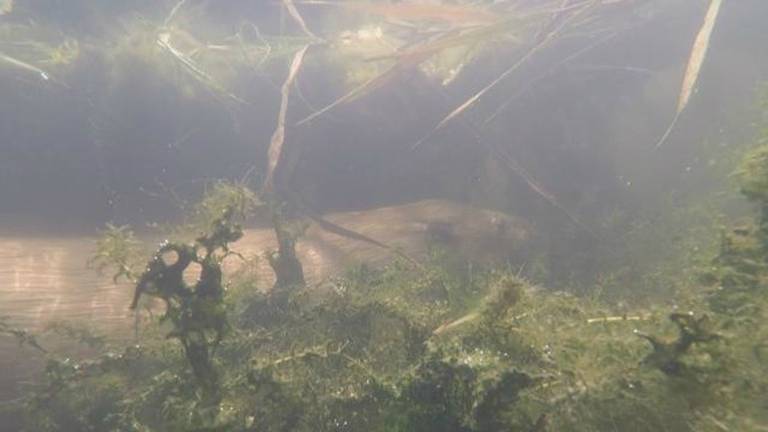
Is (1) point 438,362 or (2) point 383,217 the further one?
(2) point 383,217

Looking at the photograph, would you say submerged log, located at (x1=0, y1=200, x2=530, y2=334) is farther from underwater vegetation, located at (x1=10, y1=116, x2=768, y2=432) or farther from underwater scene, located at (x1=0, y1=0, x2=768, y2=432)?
underwater vegetation, located at (x1=10, y1=116, x2=768, y2=432)

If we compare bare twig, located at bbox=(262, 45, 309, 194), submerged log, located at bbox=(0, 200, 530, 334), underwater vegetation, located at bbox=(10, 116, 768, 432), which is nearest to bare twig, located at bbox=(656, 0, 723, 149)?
submerged log, located at bbox=(0, 200, 530, 334)

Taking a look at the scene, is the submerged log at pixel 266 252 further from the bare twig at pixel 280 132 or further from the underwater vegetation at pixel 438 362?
the underwater vegetation at pixel 438 362

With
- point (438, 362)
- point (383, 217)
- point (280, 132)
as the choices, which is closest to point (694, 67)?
point (383, 217)

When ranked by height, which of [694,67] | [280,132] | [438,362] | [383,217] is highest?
[694,67]

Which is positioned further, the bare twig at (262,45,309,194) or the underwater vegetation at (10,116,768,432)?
the bare twig at (262,45,309,194)

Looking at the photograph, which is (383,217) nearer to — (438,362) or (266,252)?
(266,252)


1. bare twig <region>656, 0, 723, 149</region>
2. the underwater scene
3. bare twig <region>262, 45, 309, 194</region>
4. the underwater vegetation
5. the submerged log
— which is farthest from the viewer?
bare twig <region>262, 45, 309, 194</region>

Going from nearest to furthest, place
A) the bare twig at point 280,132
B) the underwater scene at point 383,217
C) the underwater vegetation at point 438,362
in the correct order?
the underwater vegetation at point 438,362
the underwater scene at point 383,217
the bare twig at point 280,132

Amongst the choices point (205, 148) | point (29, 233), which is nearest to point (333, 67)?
point (205, 148)

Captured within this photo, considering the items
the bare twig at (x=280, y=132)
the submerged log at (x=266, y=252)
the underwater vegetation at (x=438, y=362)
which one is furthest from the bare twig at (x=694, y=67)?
the bare twig at (x=280, y=132)
